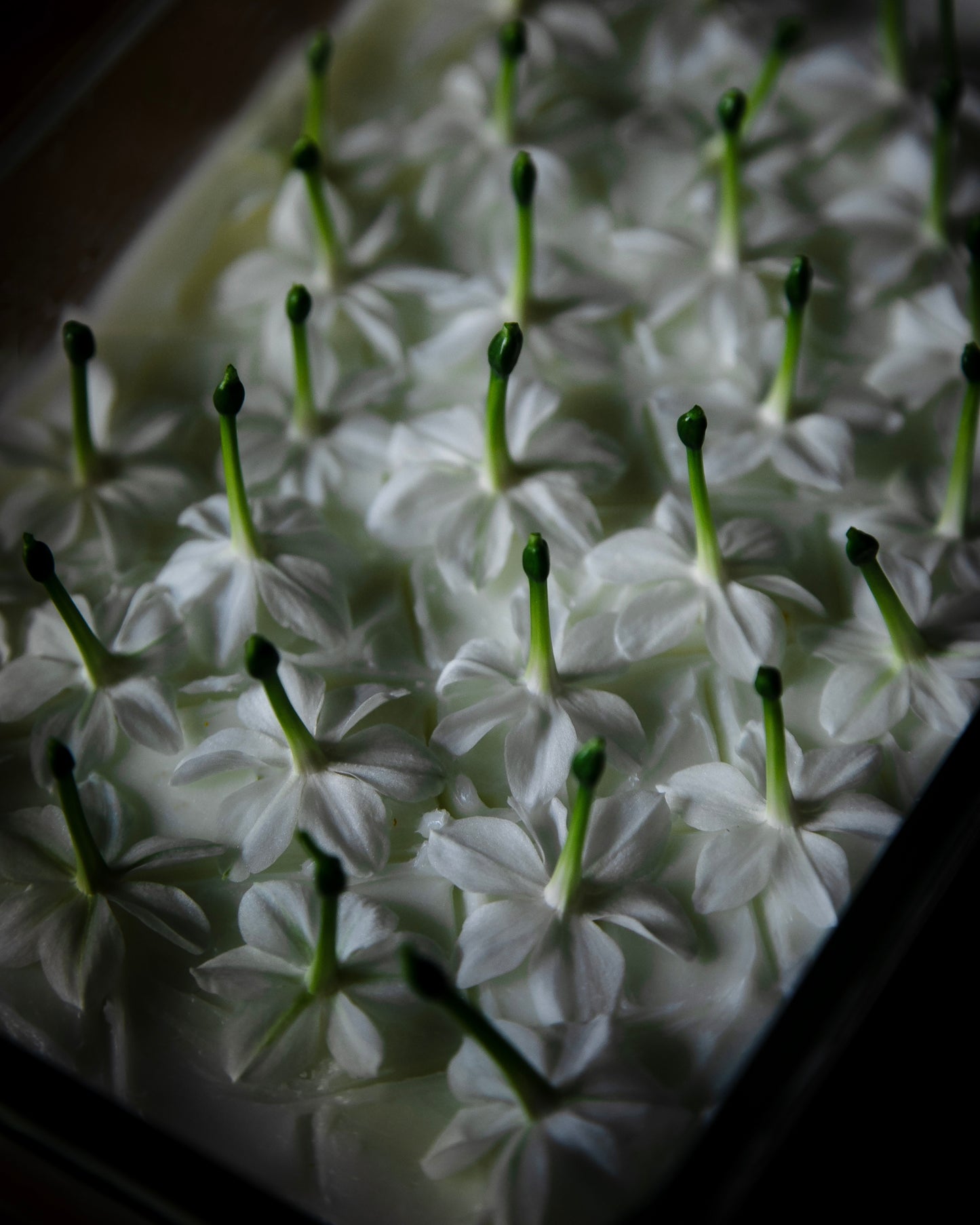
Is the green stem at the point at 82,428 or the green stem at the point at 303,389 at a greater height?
the green stem at the point at 303,389

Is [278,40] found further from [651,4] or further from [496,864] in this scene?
[496,864]

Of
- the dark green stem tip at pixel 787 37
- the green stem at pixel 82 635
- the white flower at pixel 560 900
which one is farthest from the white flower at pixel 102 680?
the dark green stem tip at pixel 787 37

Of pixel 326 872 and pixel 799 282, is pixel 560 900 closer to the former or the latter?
pixel 326 872

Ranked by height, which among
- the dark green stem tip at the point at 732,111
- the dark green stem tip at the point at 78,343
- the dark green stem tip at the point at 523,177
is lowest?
the dark green stem tip at the point at 78,343

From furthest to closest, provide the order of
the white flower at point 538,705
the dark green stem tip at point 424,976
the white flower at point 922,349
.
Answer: the white flower at point 922,349, the white flower at point 538,705, the dark green stem tip at point 424,976

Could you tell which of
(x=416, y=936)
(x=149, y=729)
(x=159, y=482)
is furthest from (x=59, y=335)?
(x=416, y=936)

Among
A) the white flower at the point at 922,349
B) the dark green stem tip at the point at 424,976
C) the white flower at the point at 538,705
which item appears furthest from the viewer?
the white flower at the point at 922,349

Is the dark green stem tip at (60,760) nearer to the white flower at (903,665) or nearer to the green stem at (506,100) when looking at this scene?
the white flower at (903,665)

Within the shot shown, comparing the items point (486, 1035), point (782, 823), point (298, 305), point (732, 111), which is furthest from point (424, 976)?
point (732, 111)
